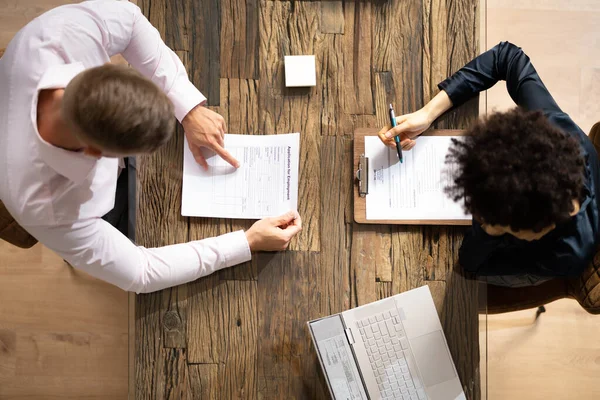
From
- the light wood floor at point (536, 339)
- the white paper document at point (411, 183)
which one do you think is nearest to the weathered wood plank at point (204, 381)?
the white paper document at point (411, 183)

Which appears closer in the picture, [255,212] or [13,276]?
[255,212]

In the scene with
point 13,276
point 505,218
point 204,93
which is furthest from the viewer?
point 13,276

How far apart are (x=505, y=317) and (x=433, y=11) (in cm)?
127

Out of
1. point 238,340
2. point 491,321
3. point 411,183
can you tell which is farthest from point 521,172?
point 491,321

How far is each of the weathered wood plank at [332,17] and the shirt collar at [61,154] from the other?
67 centimetres

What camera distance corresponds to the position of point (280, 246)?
1.25m

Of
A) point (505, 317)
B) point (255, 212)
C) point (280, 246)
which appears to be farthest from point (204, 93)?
point (505, 317)

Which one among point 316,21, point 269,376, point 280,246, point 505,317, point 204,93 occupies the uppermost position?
point 316,21

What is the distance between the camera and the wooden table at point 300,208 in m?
1.25

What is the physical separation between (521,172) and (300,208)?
0.57m

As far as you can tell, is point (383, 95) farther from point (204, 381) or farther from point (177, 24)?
point (204, 381)

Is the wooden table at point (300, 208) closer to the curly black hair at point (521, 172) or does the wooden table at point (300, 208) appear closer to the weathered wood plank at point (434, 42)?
the weathered wood plank at point (434, 42)

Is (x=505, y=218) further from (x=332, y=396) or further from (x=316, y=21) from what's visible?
(x=316, y=21)

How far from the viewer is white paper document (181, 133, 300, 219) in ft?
4.18
